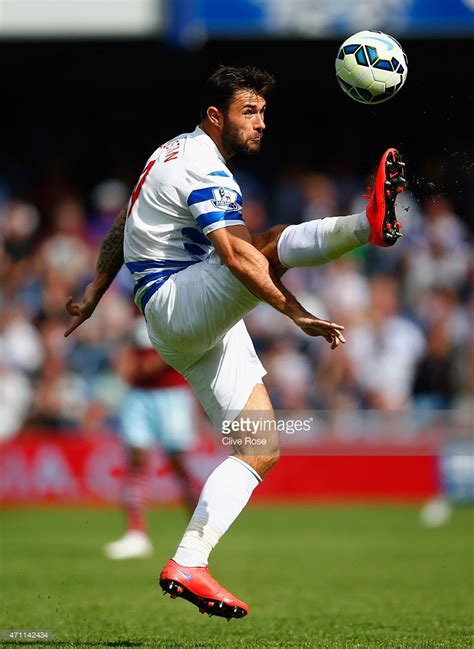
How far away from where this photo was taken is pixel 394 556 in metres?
10.4

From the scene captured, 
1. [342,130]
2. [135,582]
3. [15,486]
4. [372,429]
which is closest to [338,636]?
[135,582]

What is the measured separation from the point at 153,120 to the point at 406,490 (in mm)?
7936

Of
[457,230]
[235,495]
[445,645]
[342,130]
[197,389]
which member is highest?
[342,130]

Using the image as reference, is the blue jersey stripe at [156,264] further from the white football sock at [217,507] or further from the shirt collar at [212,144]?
the white football sock at [217,507]

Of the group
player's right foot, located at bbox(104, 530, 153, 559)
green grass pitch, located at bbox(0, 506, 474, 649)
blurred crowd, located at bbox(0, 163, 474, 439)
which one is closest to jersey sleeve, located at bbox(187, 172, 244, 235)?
green grass pitch, located at bbox(0, 506, 474, 649)

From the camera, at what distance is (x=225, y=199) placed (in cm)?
574

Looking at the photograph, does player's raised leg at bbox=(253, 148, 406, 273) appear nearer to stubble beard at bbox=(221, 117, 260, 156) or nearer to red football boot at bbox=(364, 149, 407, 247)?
red football boot at bbox=(364, 149, 407, 247)

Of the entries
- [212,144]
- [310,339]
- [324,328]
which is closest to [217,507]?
[324,328]

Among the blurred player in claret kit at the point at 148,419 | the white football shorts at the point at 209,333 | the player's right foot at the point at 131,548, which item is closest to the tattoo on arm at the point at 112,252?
the white football shorts at the point at 209,333

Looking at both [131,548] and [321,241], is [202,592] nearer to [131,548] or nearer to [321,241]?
[321,241]

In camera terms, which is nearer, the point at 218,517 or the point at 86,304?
the point at 218,517

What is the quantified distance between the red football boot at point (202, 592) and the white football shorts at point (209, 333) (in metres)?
0.87

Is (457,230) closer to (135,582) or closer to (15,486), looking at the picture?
(15,486)

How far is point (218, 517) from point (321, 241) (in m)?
1.41
